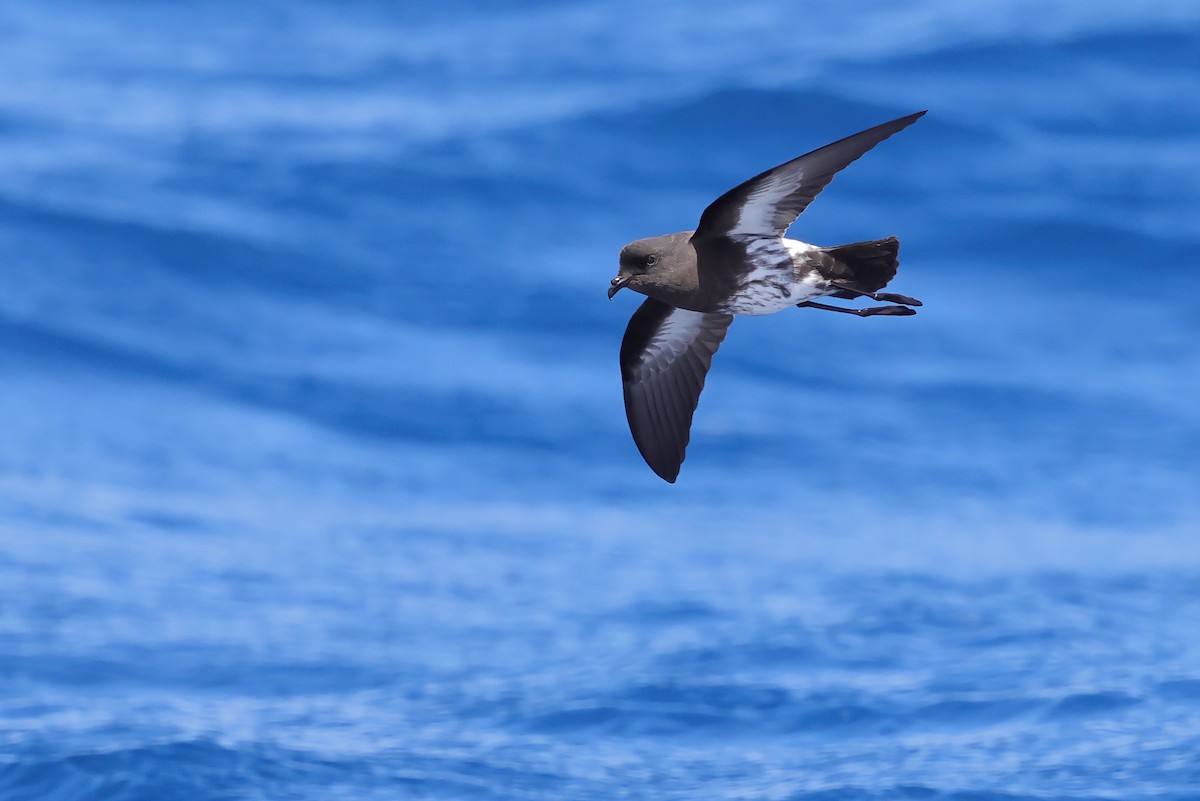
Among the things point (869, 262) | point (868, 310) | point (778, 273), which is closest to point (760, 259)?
point (778, 273)

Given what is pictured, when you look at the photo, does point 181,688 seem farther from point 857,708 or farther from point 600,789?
point 857,708

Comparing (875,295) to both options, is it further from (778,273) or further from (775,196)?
(775,196)

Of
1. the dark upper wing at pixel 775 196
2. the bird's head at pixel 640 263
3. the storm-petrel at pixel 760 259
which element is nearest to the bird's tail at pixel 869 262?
the storm-petrel at pixel 760 259

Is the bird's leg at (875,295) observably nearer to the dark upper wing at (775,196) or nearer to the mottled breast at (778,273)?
the mottled breast at (778,273)

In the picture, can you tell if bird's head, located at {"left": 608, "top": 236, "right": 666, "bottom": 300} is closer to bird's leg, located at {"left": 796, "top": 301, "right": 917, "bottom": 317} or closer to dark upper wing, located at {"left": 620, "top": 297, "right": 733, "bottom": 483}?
bird's leg, located at {"left": 796, "top": 301, "right": 917, "bottom": 317}

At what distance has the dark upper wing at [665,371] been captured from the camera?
7.51m

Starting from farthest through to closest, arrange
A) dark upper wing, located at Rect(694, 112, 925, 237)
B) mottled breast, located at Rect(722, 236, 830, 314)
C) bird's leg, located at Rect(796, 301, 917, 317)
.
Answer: bird's leg, located at Rect(796, 301, 917, 317) < mottled breast, located at Rect(722, 236, 830, 314) < dark upper wing, located at Rect(694, 112, 925, 237)

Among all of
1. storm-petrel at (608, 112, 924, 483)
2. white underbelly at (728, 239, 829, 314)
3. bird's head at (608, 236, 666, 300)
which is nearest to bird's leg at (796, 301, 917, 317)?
storm-petrel at (608, 112, 924, 483)

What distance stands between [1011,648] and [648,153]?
7.04m

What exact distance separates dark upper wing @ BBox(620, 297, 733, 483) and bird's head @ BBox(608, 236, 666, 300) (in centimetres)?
104

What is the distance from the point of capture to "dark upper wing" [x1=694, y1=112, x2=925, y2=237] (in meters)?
5.97

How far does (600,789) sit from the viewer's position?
11.0m

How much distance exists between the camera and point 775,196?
623cm

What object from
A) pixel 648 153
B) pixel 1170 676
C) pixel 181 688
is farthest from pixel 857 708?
pixel 648 153
